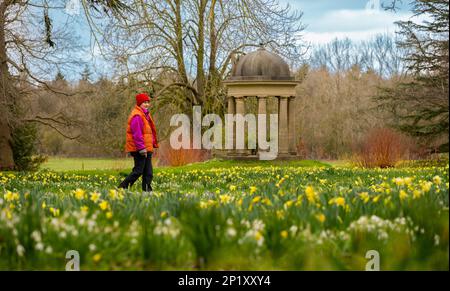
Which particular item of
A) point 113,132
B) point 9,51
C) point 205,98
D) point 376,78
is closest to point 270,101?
point 205,98

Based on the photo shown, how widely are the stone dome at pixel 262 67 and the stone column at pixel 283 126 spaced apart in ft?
4.28

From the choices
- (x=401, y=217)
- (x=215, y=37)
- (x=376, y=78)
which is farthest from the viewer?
(x=376, y=78)

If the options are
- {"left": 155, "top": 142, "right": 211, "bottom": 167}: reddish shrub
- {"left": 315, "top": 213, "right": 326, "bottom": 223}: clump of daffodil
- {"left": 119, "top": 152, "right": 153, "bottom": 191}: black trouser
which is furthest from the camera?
{"left": 155, "top": 142, "right": 211, "bottom": 167}: reddish shrub

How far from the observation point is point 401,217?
16.8 feet

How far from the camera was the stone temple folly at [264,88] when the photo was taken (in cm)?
3281

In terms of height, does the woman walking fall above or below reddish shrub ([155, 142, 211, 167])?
above

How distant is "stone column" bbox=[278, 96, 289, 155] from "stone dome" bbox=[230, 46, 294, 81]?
1.30m

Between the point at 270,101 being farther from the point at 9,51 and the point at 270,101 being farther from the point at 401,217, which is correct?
the point at 401,217

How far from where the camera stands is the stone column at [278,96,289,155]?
3369 centimetres

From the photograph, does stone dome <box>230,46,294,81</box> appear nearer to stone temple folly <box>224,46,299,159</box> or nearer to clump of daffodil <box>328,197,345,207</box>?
stone temple folly <box>224,46,299,159</box>

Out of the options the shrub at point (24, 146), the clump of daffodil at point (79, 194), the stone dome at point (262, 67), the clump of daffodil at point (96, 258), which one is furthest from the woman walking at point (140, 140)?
the stone dome at point (262, 67)

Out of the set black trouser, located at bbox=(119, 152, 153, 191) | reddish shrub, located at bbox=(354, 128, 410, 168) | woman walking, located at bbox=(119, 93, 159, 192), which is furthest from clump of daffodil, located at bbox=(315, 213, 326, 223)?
reddish shrub, located at bbox=(354, 128, 410, 168)

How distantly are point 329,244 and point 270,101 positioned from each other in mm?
34703

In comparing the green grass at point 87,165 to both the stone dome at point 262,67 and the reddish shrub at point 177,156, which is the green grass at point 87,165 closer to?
the reddish shrub at point 177,156
